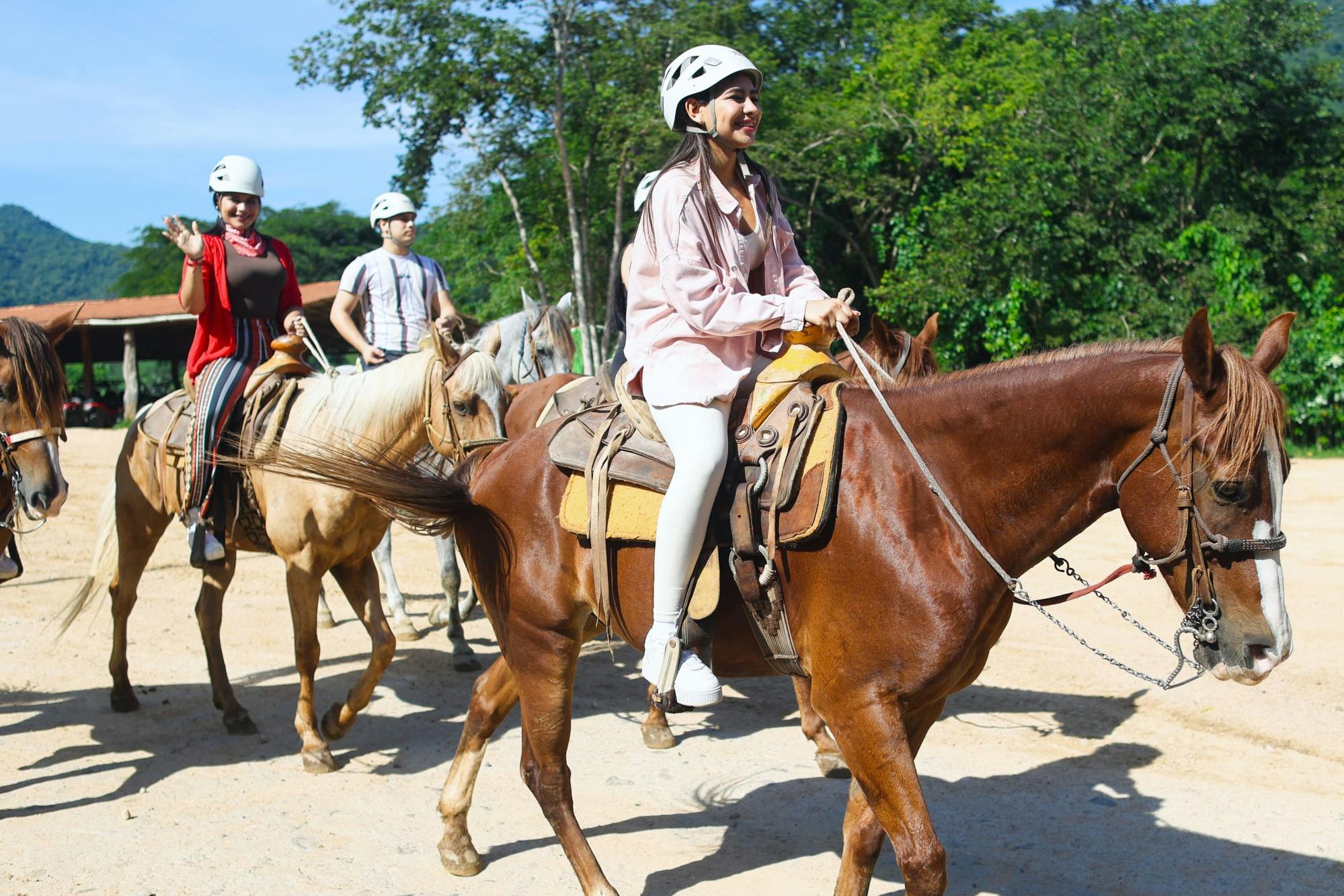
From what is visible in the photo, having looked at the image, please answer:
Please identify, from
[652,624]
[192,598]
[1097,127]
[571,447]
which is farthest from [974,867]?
[1097,127]

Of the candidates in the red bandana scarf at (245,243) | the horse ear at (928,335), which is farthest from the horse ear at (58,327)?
the horse ear at (928,335)

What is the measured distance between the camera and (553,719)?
3.93 metres

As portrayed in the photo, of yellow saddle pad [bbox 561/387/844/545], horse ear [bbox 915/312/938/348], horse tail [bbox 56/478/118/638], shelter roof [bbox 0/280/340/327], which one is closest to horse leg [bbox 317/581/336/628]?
horse tail [bbox 56/478/118/638]

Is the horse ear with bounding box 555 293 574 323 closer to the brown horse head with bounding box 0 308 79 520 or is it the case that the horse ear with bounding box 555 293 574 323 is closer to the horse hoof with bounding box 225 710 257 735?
the horse hoof with bounding box 225 710 257 735

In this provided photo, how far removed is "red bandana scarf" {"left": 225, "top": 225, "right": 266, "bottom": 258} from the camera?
5980mm

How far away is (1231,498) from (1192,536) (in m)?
0.13

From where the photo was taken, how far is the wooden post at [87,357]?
2888 cm

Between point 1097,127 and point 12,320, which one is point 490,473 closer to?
point 12,320

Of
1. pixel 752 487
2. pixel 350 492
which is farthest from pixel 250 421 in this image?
pixel 752 487

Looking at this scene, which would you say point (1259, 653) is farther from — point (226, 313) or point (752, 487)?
point (226, 313)

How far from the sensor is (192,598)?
927 centimetres

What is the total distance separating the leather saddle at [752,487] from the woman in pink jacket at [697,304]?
0.09 meters

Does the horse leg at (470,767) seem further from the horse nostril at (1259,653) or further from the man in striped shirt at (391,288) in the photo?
the man in striped shirt at (391,288)

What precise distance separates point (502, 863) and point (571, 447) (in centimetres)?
181
